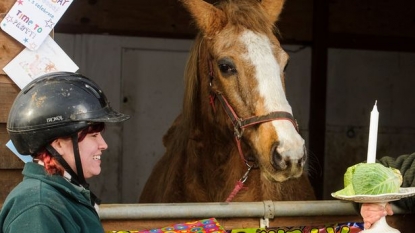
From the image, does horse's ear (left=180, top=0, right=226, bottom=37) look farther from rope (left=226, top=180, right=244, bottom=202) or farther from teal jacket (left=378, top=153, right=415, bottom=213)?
teal jacket (left=378, top=153, right=415, bottom=213)

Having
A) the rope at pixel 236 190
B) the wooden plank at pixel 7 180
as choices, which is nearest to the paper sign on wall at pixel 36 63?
the wooden plank at pixel 7 180

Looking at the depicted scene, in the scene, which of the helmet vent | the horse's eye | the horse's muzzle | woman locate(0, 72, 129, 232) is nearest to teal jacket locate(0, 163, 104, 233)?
woman locate(0, 72, 129, 232)

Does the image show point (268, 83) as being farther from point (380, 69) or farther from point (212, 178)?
point (380, 69)

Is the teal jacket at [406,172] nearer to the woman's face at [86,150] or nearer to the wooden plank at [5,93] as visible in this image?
the woman's face at [86,150]

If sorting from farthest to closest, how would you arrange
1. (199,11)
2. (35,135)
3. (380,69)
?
(380,69), (199,11), (35,135)

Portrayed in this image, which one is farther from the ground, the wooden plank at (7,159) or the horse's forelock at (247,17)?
the horse's forelock at (247,17)

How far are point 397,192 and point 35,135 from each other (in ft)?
4.18

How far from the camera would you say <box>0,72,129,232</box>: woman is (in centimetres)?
233

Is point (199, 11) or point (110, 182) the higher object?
point (199, 11)

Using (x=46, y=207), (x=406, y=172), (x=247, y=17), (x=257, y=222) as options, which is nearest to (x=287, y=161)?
(x=257, y=222)

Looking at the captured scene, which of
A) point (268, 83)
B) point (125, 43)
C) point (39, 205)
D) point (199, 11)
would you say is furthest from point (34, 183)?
point (125, 43)

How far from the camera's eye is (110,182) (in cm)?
748

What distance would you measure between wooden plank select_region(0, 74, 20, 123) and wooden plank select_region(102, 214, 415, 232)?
68cm

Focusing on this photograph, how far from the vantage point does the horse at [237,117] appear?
11.7 feet
